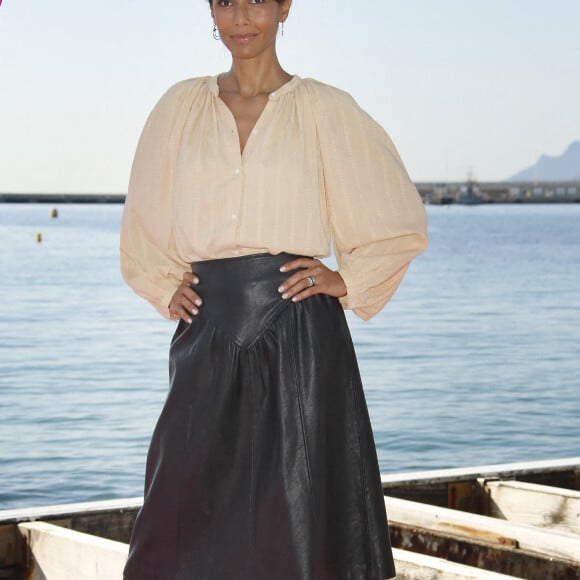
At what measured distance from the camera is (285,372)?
2.47 meters

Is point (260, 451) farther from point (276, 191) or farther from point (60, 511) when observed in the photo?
point (60, 511)

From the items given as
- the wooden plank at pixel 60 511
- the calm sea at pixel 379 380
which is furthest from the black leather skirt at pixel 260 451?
the calm sea at pixel 379 380

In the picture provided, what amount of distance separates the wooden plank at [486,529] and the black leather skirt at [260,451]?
1487mm

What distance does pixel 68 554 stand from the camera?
3805mm

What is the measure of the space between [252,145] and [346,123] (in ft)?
0.62

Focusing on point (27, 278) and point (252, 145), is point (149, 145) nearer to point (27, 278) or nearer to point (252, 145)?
point (252, 145)

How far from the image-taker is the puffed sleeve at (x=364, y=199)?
2580mm

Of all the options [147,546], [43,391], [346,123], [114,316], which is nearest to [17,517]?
[147,546]

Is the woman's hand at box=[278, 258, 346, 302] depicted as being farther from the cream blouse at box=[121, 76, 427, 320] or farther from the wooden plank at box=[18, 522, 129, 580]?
the wooden plank at box=[18, 522, 129, 580]

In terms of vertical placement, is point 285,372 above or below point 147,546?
above

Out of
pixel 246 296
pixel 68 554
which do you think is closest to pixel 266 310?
pixel 246 296

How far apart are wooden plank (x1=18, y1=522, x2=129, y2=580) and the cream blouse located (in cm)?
115

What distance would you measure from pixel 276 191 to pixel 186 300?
0.26 metres

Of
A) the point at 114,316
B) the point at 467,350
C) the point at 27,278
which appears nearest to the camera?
the point at 467,350
